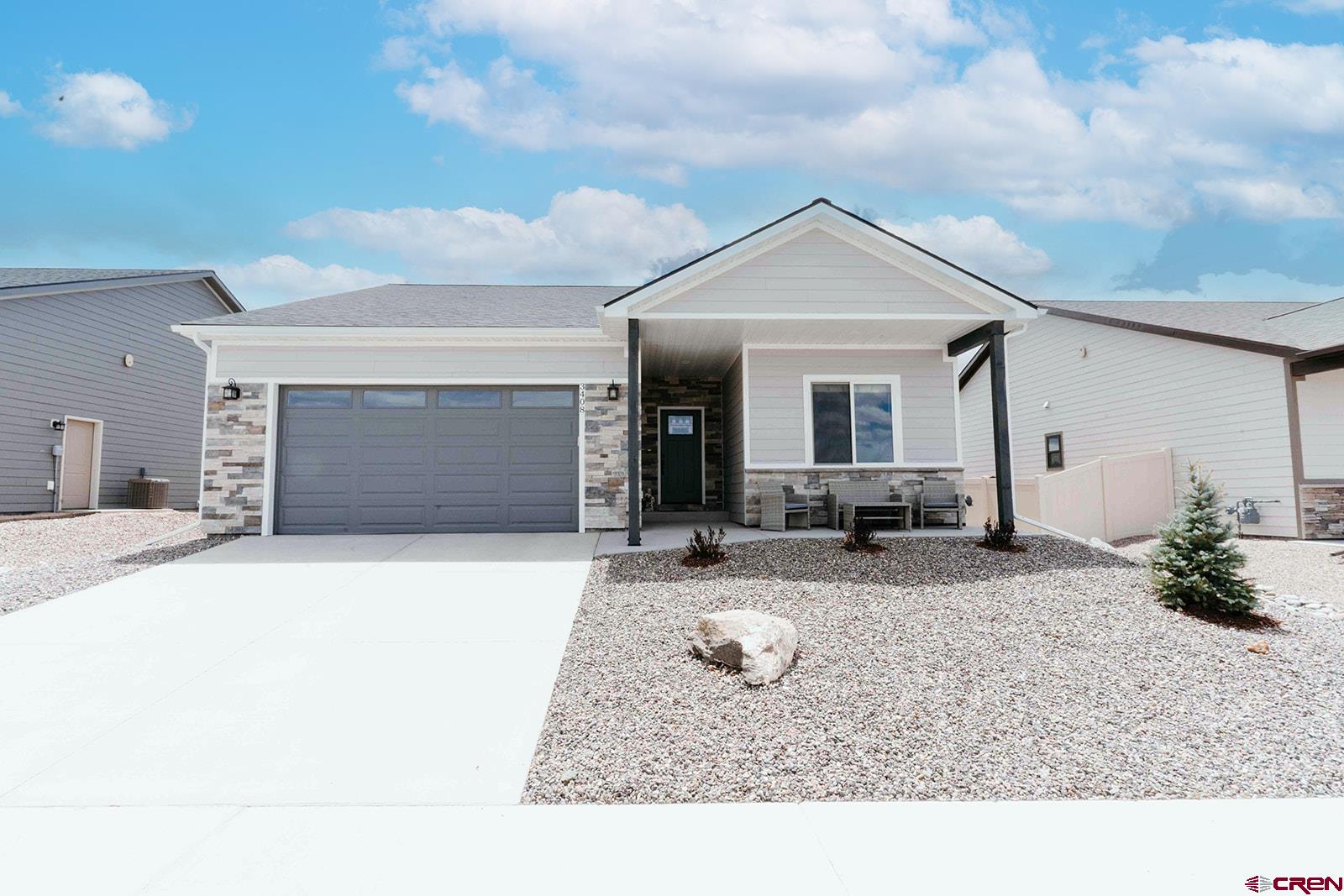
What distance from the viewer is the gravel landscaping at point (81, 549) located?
6.95 m

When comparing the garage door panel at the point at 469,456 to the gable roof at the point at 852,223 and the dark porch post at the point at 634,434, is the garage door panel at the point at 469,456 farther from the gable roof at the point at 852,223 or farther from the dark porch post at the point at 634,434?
the gable roof at the point at 852,223

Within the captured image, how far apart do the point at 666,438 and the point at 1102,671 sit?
913 cm

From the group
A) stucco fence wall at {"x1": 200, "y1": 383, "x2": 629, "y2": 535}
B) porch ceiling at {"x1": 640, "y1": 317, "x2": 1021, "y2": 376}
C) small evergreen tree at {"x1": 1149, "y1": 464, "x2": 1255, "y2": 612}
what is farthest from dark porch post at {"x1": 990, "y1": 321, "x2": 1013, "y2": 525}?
stucco fence wall at {"x1": 200, "y1": 383, "x2": 629, "y2": 535}

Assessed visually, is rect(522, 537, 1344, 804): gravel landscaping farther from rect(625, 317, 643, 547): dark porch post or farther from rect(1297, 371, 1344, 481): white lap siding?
rect(1297, 371, 1344, 481): white lap siding

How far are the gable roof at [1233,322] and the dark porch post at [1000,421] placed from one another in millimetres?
3562

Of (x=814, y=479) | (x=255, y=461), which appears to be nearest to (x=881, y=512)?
(x=814, y=479)

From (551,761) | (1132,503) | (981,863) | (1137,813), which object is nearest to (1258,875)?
(1137,813)

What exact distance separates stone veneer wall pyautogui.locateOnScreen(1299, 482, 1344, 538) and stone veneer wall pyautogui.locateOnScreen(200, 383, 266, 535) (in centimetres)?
1618

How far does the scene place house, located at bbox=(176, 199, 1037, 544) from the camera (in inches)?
384

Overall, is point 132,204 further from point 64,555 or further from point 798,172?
point 798,172

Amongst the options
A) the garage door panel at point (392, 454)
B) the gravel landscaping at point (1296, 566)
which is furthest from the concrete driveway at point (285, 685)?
the gravel landscaping at point (1296, 566)

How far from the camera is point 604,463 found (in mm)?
9938

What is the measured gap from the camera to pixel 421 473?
32.3 feet

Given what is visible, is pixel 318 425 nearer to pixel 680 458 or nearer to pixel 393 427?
pixel 393 427
